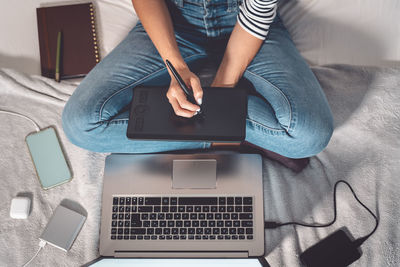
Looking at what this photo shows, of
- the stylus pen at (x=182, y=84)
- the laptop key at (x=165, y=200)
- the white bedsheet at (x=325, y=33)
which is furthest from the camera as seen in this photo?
the white bedsheet at (x=325, y=33)

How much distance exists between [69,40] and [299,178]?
85 centimetres

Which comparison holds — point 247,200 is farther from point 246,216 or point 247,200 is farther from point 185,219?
point 185,219

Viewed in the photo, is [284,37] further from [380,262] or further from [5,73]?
[5,73]

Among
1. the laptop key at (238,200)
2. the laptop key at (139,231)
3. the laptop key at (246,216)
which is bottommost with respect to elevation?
the laptop key at (139,231)

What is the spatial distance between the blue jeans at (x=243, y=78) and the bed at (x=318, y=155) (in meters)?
0.10

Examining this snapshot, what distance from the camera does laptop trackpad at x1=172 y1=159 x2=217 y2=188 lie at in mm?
846

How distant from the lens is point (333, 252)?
817 mm

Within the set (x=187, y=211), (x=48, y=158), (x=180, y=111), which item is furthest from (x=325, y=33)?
(x=48, y=158)

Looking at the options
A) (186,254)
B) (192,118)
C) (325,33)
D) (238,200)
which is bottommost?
(186,254)

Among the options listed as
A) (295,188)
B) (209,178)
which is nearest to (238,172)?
(209,178)

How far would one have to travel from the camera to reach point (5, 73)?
3.31 feet

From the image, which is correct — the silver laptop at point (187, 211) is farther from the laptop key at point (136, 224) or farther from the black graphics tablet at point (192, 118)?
the black graphics tablet at point (192, 118)

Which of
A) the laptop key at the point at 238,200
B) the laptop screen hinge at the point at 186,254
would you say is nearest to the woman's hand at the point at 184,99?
the laptop key at the point at 238,200

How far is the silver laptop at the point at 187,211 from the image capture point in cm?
81
